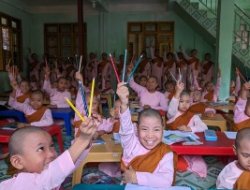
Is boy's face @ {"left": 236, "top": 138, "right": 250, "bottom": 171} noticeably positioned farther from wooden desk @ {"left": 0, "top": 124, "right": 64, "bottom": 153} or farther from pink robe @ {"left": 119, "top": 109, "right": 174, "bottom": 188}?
Answer: wooden desk @ {"left": 0, "top": 124, "right": 64, "bottom": 153}

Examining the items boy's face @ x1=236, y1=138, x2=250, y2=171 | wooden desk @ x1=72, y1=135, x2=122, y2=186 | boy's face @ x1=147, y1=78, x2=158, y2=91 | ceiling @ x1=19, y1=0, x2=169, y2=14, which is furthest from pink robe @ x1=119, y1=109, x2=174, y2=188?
ceiling @ x1=19, y1=0, x2=169, y2=14

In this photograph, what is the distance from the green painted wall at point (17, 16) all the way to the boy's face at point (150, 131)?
297 inches

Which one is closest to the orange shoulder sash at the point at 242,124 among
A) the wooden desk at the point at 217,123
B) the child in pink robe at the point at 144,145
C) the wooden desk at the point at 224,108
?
the wooden desk at the point at 217,123

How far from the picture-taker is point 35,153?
1245mm

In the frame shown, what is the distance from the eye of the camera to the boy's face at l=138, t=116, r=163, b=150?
74.7 inches

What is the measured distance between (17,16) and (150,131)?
29.1ft

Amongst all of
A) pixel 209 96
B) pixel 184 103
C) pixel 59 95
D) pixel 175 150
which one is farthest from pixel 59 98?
pixel 175 150

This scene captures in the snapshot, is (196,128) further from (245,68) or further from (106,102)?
(245,68)

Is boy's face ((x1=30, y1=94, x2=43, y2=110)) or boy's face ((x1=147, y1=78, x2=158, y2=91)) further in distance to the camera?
boy's face ((x1=147, y1=78, x2=158, y2=91))

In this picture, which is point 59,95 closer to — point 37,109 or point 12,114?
point 12,114

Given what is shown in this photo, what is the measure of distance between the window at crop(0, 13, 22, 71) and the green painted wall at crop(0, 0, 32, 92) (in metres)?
0.17

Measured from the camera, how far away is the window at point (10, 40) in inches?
336

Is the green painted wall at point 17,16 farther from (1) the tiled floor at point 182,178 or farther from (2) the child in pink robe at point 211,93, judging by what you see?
(1) the tiled floor at point 182,178

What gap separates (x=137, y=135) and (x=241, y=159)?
660mm
